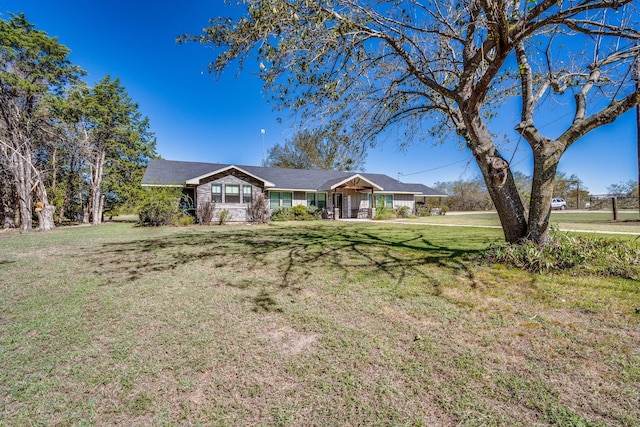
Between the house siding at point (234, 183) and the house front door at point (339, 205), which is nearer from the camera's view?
the house siding at point (234, 183)

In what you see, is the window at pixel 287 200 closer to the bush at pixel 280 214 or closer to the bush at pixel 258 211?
the bush at pixel 280 214

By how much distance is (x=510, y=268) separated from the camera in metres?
5.45

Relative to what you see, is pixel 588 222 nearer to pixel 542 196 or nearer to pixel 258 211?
pixel 542 196

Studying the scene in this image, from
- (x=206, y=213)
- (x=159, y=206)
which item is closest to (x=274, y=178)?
A: (x=206, y=213)

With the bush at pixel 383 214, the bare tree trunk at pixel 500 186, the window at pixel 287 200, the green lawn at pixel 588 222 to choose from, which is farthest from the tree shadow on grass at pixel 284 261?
the bush at pixel 383 214

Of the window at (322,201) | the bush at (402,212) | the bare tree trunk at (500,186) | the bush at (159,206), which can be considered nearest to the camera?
the bare tree trunk at (500,186)

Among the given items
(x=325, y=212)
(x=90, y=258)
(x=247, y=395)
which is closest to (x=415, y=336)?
(x=247, y=395)

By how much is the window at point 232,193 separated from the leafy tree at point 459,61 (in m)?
14.1

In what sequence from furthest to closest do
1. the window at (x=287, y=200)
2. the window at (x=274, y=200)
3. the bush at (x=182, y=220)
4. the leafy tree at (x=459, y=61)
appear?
the window at (x=287, y=200)
the window at (x=274, y=200)
the bush at (x=182, y=220)
the leafy tree at (x=459, y=61)

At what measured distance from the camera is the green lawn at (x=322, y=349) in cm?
197

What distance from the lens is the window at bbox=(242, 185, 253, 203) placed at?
789 inches

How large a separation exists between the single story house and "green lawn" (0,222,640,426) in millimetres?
14309

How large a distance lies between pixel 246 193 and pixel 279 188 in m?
3.02

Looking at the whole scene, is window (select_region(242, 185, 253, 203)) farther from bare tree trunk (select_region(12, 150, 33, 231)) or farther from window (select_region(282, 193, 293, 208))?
bare tree trunk (select_region(12, 150, 33, 231))
